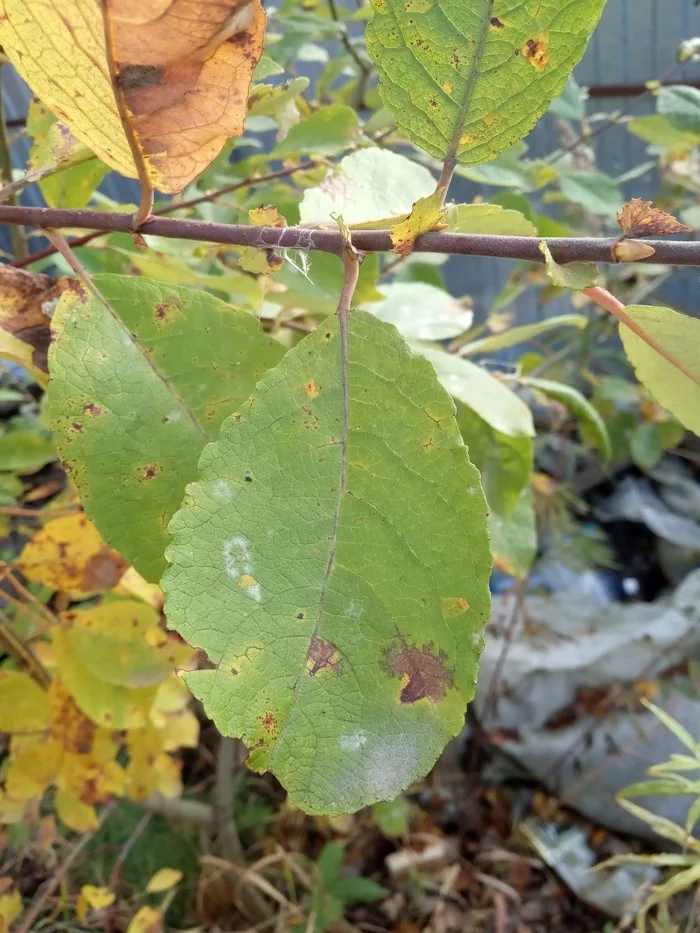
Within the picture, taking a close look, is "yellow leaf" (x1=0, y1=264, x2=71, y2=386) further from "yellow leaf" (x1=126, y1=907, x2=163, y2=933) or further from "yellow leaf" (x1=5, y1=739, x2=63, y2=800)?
"yellow leaf" (x1=126, y1=907, x2=163, y2=933)

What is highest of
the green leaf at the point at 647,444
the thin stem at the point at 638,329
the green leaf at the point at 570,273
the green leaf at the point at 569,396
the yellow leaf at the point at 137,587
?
the green leaf at the point at 570,273

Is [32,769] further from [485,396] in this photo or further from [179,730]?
[485,396]

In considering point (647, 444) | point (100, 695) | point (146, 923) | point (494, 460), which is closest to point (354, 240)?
point (494, 460)

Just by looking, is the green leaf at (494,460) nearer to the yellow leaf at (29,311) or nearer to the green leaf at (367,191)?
the green leaf at (367,191)

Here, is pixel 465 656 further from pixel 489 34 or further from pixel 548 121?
pixel 548 121

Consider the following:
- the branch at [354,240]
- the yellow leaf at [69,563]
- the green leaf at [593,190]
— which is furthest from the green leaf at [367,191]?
the green leaf at [593,190]
